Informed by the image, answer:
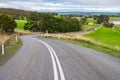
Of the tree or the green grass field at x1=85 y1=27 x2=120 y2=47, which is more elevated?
the tree

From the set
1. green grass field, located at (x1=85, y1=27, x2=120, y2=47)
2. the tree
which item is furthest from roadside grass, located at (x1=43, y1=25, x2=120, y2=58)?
the tree

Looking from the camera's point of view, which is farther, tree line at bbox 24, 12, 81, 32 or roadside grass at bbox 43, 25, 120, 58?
tree line at bbox 24, 12, 81, 32

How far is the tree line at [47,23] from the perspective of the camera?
103188 mm

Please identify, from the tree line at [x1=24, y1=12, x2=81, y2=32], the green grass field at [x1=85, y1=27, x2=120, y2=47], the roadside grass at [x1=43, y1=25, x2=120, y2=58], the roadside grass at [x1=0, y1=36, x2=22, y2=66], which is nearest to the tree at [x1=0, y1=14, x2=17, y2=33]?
the tree line at [x1=24, y1=12, x2=81, y2=32]

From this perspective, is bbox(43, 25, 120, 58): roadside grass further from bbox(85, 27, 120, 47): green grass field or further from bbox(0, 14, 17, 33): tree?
bbox(0, 14, 17, 33): tree

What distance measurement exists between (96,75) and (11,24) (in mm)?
82552

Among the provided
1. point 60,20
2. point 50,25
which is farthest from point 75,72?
point 60,20

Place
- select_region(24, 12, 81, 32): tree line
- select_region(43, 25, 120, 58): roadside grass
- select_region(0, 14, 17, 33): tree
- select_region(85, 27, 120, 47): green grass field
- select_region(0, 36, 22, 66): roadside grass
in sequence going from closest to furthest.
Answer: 1. select_region(0, 36, 22, 66): roadside grass
2. select_region(43, 25, 120, 58): roadside grass
3. select_region(85, 27, 120, 47): green grass field
4. select_region(0, 14, 17, 33): tree
5. select_region(24, 12, 81, 32): tree line

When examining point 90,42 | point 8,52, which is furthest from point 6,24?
point 8,52

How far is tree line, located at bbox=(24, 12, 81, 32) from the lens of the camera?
103 metres

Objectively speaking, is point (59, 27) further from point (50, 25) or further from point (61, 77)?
point (61, 77)

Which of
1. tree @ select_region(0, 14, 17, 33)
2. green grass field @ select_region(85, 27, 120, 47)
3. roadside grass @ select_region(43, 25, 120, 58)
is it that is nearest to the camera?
roadside grass @ select_region(43, 25, 120, 58)

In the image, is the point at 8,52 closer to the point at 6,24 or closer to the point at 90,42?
the point at 90,42

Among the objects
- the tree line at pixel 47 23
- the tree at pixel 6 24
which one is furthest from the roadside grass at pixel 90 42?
the tree line at pixel 47 23
